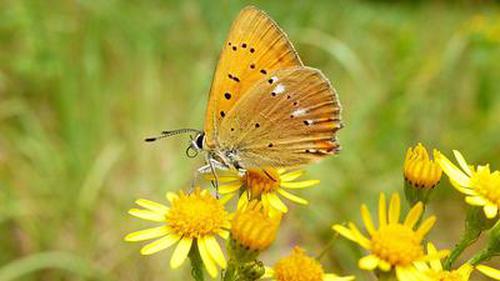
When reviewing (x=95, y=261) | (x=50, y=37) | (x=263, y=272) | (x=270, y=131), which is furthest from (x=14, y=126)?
(x=263, y=272)

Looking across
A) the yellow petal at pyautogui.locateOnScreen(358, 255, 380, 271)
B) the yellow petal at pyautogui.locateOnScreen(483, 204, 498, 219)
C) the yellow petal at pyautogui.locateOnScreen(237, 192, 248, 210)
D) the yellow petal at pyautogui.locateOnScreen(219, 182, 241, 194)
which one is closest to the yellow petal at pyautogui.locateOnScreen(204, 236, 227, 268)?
the yellow petal at pyautogui.locateOnScreen(237, 192, 248, 210)

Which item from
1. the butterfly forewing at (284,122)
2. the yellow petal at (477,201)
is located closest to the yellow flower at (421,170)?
the yellow petal at (477,201)

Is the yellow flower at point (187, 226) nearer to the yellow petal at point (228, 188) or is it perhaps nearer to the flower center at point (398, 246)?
the yellow petal at point (228, 188)

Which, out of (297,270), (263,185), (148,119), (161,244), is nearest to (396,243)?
(297,270)

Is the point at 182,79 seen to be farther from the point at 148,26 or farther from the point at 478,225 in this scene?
the point at 478,225

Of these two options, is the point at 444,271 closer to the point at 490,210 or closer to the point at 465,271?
the point at 465,271

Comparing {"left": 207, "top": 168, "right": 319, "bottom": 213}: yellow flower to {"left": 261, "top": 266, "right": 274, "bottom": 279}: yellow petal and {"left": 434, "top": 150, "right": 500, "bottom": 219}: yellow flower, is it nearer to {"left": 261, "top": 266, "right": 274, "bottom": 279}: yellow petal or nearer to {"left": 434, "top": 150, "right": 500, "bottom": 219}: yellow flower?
{"left": 261, "top": 266, "right": 274, "bottom": 279}: yellow petal
